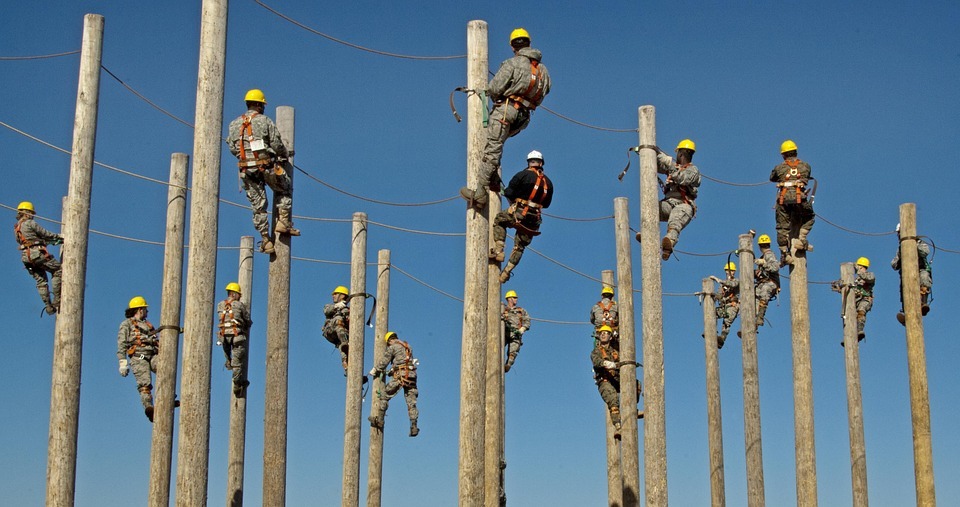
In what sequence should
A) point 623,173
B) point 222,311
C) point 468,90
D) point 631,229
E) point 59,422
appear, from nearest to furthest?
1. point 468,90
2. point 59,422
3. point 623,173
4. point 222,311
5. point 631,229

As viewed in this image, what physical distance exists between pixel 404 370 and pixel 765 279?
19.7 ft

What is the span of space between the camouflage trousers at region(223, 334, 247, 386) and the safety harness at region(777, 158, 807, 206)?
5577 mm

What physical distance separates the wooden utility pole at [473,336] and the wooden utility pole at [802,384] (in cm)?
497

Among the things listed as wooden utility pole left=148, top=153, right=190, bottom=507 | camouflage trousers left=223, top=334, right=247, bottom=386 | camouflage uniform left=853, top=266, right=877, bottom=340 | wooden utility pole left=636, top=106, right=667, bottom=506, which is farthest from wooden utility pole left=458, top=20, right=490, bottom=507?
camouflage uniform left=853, top=266, right=877, bottom=340

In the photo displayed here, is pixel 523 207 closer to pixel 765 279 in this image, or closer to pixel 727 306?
pixel 765 279

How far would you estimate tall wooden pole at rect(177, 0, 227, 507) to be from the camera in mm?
8664

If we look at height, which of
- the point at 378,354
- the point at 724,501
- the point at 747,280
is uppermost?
the point at 747,280

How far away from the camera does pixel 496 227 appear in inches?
408

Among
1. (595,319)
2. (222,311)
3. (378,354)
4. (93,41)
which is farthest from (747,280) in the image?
(93,41)

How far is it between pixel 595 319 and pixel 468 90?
24.6 ft

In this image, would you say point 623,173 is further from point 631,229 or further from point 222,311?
point 222,311

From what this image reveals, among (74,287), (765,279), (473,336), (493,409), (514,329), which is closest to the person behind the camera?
(473,336)

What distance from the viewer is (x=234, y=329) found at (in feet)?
43.2

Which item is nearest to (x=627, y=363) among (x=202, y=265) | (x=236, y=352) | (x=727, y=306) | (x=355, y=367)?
(x=355, y=367)
